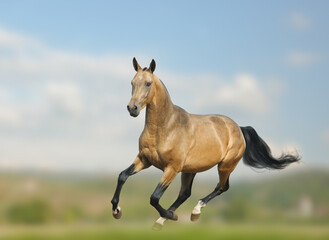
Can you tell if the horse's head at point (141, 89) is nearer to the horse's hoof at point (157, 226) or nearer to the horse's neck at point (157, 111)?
the horse's neck at point (157, 111)

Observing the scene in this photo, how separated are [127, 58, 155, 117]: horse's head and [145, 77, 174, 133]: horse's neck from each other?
104 mm

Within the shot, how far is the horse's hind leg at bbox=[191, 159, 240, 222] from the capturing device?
23.7ft

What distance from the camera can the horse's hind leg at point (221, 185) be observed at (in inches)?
284

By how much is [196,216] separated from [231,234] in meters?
1.41

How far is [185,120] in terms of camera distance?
6793mm

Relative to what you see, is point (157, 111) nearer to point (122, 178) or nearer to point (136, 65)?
point (136, 65)

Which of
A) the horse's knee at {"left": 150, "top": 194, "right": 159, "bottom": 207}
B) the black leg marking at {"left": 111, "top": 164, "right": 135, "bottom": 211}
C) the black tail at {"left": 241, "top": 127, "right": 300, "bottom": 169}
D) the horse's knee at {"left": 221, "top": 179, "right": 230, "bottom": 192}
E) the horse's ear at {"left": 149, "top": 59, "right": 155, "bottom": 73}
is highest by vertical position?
the horse's ear at {"left": 149, "top": 59, "right": 155, "bottom": 73}

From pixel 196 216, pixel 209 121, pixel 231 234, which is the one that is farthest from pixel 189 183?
pixel 231 234

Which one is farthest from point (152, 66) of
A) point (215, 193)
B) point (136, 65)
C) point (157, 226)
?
point (215, 193)

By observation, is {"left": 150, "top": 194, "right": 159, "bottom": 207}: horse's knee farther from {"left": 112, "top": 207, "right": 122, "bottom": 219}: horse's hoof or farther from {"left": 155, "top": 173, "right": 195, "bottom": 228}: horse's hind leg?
{"left": 155, "top": 173, "right": 195, "bottom": 228}: horse's hind leg

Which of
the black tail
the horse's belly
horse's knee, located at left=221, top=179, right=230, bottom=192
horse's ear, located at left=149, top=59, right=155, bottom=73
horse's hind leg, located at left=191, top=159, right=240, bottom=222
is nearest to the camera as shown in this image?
horse's ear, located at left=149, top=59, right=155, bottom=73

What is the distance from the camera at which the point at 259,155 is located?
26.4ft

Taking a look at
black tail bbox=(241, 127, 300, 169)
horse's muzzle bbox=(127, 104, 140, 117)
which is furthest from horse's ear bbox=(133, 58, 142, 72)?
black tail bbox=(241, 127, 300, 169)

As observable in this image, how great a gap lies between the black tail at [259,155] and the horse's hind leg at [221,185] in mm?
548
